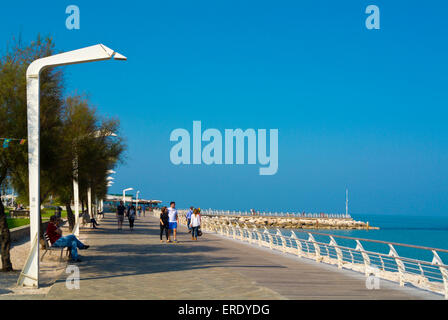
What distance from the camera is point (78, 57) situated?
1166cm

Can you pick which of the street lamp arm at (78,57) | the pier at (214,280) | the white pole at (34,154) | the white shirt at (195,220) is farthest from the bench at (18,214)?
the street lamp arm at (78,57)

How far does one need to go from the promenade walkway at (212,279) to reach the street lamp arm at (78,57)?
4662mm

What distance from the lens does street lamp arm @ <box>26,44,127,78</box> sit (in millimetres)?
11555

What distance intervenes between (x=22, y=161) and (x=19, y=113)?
130cm

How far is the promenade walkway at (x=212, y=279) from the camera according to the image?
→ 9.63 m

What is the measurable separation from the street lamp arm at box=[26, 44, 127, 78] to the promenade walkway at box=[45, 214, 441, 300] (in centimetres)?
466

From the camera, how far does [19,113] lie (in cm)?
1434

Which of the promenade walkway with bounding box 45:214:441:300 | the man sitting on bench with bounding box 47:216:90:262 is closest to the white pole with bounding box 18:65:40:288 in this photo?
the promenade walkway with bounding box 45:214:441:300

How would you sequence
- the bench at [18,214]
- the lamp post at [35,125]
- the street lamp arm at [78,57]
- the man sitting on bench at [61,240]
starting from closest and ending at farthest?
the lamp post at [35,125] < the street lamp arm at [78,57] < the man sitting on bench at [61,240] < the bench at [18,214]

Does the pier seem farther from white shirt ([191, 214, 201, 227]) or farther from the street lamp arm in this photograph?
white shirt ([191, 214, 201, 227])

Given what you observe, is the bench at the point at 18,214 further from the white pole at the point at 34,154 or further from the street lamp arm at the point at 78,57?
the street lamp arm at the point at 78,57
